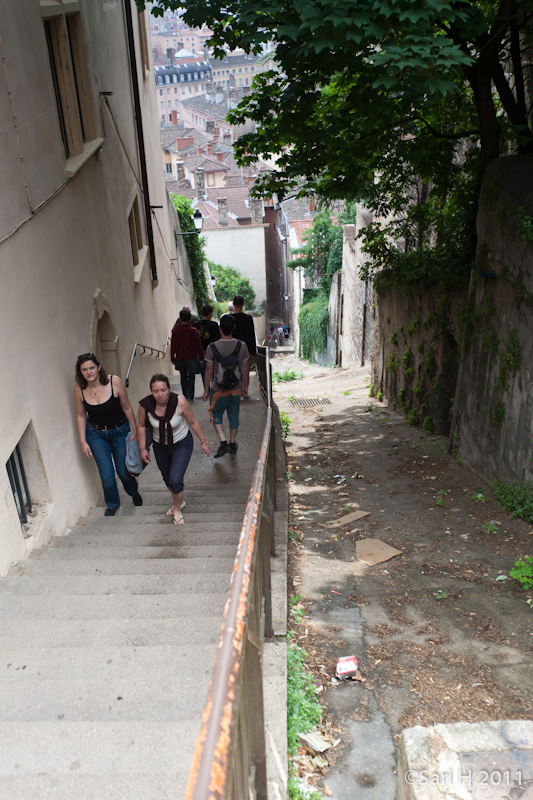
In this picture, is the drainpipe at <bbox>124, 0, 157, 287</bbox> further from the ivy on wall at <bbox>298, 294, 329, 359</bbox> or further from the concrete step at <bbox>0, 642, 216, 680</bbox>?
the ivy on wall at <bbox>298, 294, 329, 359</bbox>

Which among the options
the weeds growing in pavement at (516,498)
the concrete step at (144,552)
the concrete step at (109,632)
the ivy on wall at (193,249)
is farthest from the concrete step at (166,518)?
the ivy on wall at (193,249)

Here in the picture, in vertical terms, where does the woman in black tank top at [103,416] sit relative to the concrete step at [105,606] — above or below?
above

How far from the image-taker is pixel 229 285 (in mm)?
39281

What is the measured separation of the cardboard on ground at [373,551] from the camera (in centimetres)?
618

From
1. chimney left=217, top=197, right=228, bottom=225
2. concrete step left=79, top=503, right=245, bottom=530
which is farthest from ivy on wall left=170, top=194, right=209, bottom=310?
chimney left=217, top=197, right=228, bottom=225

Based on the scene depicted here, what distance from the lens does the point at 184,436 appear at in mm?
5543

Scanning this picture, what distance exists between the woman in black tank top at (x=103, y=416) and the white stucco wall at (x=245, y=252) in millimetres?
35651

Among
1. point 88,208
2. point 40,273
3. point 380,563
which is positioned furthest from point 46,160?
point 380,563

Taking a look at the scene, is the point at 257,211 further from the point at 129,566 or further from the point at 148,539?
the point at 129,566

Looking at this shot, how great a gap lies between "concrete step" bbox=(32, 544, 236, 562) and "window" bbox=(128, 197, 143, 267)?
7279mm

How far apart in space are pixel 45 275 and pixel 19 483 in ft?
6.17

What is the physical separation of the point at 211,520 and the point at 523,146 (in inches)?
272

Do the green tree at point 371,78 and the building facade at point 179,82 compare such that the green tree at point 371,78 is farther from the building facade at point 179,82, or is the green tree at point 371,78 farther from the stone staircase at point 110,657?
the building facade at point 179,82

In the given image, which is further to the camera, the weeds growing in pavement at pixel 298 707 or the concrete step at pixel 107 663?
the weeds growing in pavement at pixel 298 707
